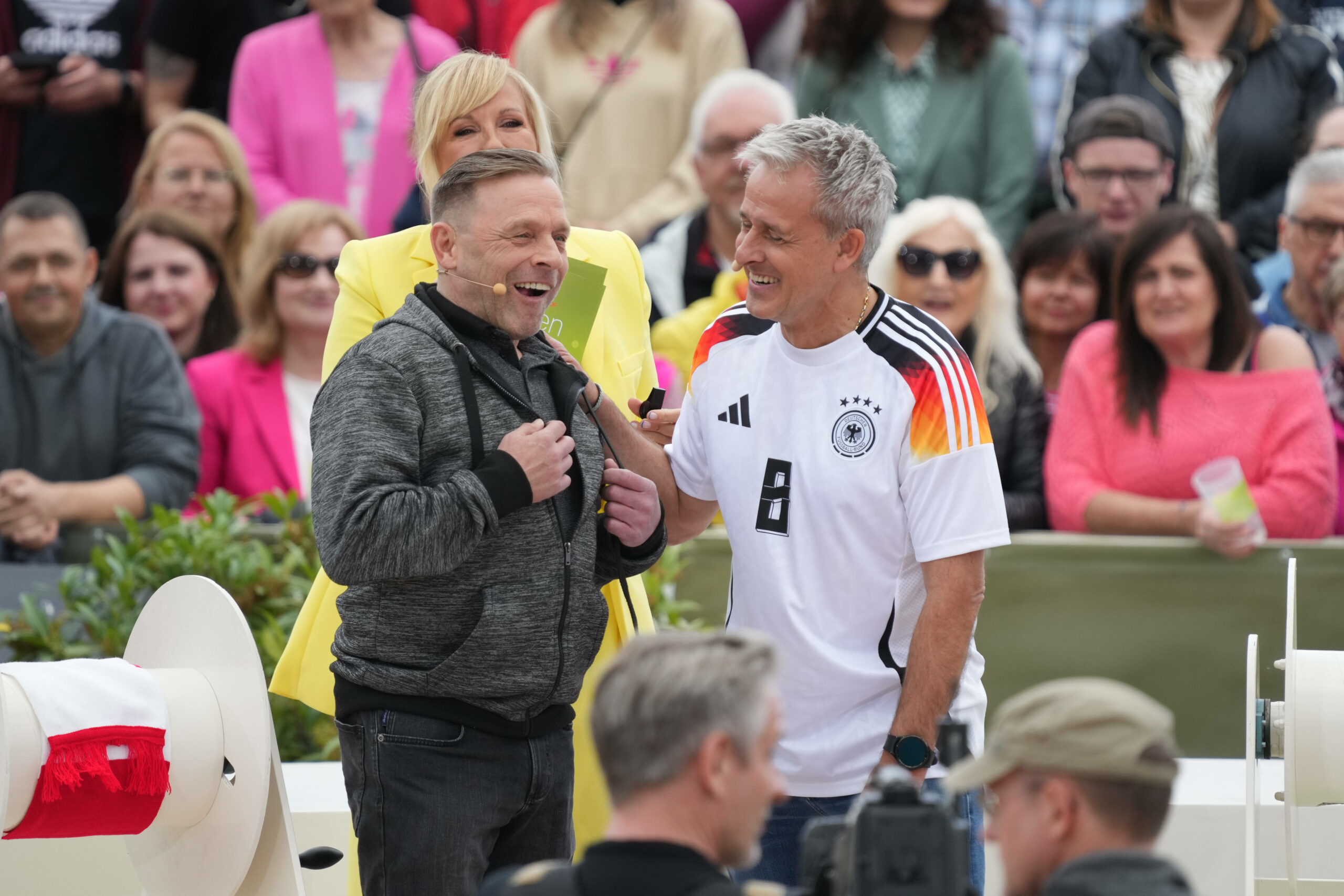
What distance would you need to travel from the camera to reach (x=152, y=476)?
6.14 m

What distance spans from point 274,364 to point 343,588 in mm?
3068

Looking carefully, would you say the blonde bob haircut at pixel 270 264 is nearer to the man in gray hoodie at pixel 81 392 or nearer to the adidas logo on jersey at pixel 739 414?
the man in gray hoodie at pixel 81 392

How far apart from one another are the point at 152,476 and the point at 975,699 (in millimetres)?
3675

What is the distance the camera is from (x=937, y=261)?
638 cm

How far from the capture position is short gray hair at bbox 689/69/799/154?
269 inches

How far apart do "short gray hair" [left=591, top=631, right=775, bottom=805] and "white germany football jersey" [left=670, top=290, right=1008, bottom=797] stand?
95 cm

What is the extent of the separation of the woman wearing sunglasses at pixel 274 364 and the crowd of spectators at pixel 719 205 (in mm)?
13

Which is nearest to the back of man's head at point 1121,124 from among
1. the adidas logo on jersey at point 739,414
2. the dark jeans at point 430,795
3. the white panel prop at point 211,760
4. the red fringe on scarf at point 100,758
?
the adidas logo on jersey at point 739,414

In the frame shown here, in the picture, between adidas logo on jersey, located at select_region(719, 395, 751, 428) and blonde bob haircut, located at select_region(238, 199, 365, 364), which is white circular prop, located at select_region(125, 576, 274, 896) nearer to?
adidas logo on jersey, located at select_region(719, 395, 751, 428)

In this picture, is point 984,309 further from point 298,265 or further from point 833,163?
point 833,163

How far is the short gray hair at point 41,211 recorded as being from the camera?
21.8 feet

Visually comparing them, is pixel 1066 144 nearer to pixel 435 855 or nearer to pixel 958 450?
pixel 958 450

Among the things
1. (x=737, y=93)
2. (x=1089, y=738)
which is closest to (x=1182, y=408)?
(x=737, y=93)

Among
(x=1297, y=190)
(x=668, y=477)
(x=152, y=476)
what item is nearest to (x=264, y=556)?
(x=152, y=476)
